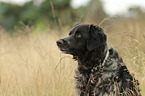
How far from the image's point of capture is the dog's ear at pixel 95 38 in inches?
126

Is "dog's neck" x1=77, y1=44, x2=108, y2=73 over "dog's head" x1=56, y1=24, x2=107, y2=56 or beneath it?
beneath

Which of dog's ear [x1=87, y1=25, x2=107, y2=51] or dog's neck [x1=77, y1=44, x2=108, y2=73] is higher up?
dog's ear [x1=87, y1=25, x2=107, y2=51]

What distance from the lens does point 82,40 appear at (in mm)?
3307

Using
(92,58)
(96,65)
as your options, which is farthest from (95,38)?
(96,65)

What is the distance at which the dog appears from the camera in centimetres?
315

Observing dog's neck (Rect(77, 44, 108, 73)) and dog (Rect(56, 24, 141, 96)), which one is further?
dog's neck (Rect(77, 44, 108, 73))

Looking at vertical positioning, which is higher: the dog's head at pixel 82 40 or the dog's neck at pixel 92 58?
the dog's head at pixel 82 40

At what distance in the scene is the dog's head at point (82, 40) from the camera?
3.20m

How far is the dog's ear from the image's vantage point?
3.21 metres

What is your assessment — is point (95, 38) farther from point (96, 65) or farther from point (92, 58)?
point (96, 65)

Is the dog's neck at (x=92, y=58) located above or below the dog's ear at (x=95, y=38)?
below

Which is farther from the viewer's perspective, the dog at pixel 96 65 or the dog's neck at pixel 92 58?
the dog's neck at pixel 92 58

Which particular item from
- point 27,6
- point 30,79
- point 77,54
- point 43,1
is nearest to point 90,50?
point 77,54

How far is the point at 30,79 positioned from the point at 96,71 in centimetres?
147
